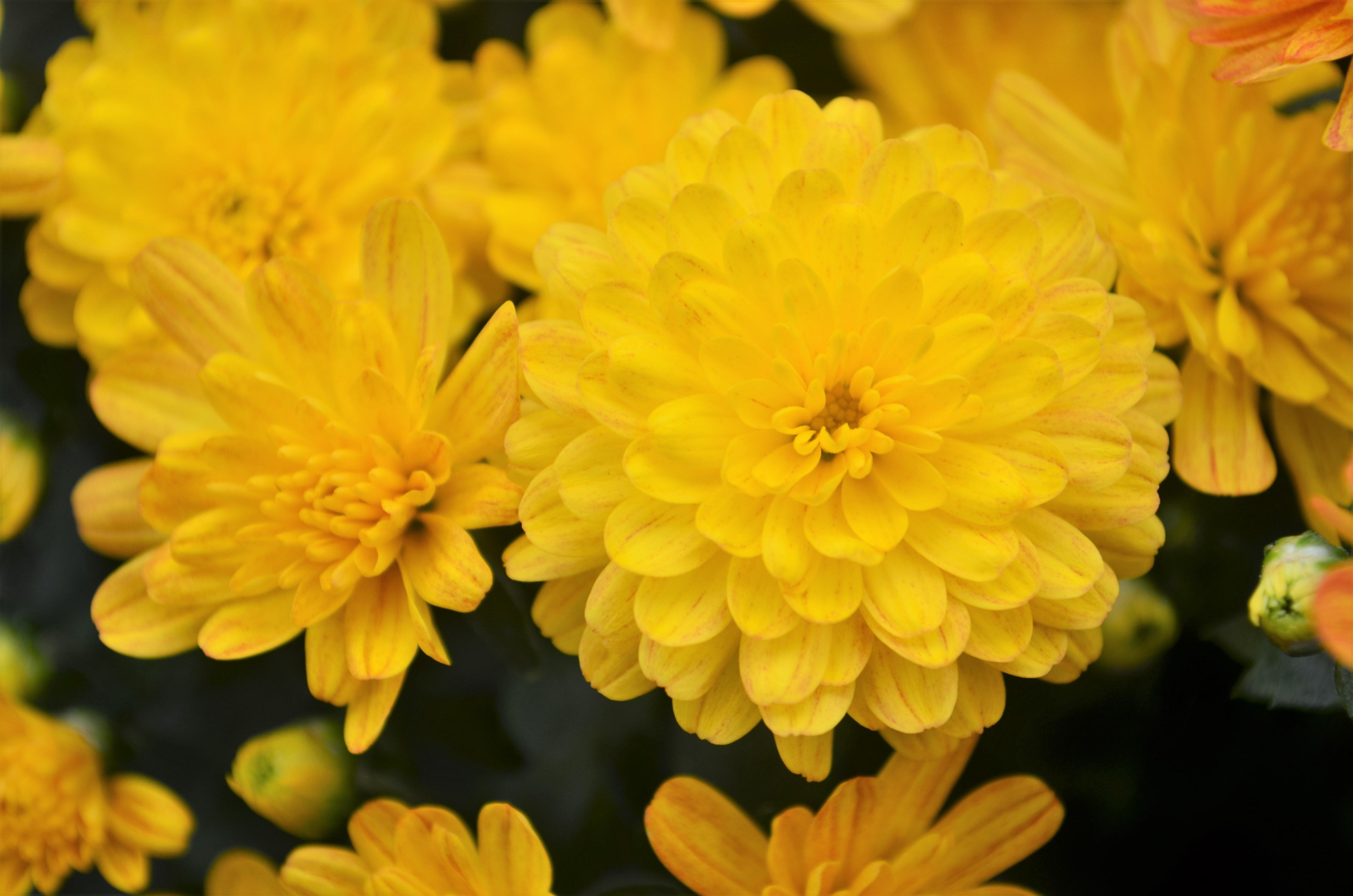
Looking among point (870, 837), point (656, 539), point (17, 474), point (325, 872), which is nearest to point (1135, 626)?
point (870, 837)

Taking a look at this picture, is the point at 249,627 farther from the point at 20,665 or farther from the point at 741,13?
the point at 741,13

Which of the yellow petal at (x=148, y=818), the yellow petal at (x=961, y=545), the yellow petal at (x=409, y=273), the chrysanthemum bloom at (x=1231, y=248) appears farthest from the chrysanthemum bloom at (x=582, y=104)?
the yellow petal at (x=148, y=818)

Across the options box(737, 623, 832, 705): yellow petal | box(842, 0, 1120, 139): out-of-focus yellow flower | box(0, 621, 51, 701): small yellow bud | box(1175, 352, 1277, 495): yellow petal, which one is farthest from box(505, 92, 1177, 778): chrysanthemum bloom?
box(0, 621, 51, 701): small yellow bud

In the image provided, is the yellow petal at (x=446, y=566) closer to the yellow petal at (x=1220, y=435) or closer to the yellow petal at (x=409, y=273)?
the yellow petal at (x=409, y=273)

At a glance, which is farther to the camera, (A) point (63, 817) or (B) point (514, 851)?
(A) point (63, 817)

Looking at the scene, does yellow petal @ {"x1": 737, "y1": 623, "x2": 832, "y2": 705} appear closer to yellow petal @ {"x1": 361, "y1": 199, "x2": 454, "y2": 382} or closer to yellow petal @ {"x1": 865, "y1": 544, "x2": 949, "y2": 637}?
yellow petal @ {"x1": 865, "y1": 544, "x2": 949, "y2": 637}
